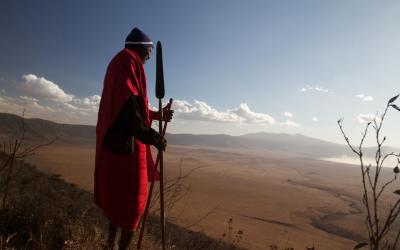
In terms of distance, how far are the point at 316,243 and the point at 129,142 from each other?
16.4 metres

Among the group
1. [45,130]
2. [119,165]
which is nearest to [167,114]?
[119,165]

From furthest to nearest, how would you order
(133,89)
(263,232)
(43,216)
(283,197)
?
(283,197) < (263,232) < (43,216) < (133,89)

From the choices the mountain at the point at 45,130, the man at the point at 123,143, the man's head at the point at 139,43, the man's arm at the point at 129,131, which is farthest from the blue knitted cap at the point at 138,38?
the mountain at the point at 45,130

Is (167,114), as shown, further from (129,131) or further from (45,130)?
(45,130)

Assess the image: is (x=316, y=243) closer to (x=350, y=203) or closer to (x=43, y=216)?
(x=43, y=216)

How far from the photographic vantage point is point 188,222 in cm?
A: 1605

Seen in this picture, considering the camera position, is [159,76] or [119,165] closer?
[119,165]

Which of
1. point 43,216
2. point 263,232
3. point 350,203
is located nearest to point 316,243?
point 263,232

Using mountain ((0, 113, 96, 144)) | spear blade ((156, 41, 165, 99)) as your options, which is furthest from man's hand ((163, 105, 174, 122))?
mountain ((0, 113, 96, 144))

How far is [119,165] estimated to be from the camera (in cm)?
238

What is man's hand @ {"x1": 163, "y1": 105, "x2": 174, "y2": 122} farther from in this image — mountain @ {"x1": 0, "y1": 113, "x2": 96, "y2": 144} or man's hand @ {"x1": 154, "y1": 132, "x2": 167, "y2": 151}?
mountain @ {"x1": 0, "y1": 113, "x2": 96, "y2": 144}

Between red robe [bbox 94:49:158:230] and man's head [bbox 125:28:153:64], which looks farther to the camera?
man's head [bbox 125:28:153:64]

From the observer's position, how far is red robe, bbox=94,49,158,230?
234cm

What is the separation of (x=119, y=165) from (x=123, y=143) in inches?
6.2
